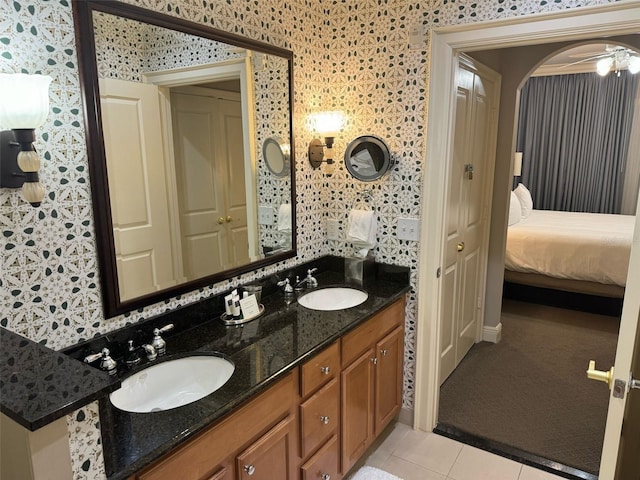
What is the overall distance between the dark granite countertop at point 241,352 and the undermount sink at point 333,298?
0.19 ft

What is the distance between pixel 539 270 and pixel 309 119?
121 inches

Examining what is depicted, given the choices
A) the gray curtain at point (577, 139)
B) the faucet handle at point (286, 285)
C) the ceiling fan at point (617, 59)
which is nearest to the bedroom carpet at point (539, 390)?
the faucet handle at point (286, 285)

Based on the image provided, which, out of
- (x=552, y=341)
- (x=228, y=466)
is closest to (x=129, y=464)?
(x=228, y=466)

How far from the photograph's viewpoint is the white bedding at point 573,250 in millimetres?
3988

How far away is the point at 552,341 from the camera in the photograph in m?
3.71

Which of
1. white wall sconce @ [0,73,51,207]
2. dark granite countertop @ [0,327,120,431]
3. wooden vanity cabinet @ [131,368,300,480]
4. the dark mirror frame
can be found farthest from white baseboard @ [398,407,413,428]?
white wall sconce @ [0,73,51,207]

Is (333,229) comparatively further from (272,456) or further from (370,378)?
(272,456)

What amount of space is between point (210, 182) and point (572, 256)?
3671 mm

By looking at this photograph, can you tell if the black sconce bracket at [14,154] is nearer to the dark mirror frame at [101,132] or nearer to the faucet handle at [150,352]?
the dark mirror frame at [101,132]

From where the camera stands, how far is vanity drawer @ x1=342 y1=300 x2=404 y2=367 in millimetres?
1953

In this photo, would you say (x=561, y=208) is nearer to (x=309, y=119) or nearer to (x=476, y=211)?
(x=476, y=211)

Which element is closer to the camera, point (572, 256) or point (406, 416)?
point (406, 416)

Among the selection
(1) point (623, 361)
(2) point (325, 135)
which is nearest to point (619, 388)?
(1) point (623, 361)

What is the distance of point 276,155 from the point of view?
7.50ft
